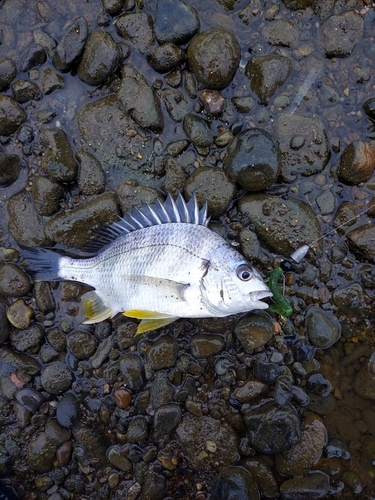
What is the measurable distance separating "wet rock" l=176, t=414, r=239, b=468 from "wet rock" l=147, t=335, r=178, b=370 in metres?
0.67

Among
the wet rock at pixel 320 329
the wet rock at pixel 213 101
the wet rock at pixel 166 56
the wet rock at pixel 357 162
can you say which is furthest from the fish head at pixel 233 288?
the wet rock at pixel 166 56

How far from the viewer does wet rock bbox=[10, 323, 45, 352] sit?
394 centimetres

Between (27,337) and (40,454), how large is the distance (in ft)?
4.22

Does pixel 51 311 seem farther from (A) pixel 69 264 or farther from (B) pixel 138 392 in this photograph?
(B) pixel 138 392

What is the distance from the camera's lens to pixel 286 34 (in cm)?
384

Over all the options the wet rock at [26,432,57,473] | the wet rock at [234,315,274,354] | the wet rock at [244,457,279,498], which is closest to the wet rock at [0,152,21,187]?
the wet rock at [26,432,57,473]

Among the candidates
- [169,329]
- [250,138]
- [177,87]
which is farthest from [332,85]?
[169,329]

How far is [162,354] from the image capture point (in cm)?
376

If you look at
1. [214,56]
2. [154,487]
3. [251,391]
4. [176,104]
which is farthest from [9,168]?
[154,487]

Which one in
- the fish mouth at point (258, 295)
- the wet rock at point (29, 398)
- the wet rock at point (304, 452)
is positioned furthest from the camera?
the wet rock at point (29, 398)

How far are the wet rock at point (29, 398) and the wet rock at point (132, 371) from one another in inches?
40.5

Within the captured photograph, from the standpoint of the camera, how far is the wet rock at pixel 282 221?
146 inches

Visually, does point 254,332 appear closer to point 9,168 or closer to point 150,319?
point 150,319

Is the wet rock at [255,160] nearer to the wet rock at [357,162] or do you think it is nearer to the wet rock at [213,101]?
the wet rock at [213,101]
